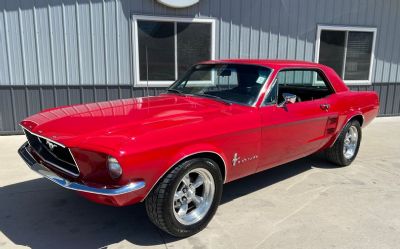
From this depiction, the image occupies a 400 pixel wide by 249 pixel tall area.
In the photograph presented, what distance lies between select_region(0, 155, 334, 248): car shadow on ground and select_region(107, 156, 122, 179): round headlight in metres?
0.83

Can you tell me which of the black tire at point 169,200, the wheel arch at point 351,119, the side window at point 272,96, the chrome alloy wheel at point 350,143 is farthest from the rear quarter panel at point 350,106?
the black tire at point 169,200

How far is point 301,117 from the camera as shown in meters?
4.20

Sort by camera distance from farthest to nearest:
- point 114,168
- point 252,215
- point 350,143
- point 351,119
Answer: point 350,143, point 351,119, point 252,215, point 114,168

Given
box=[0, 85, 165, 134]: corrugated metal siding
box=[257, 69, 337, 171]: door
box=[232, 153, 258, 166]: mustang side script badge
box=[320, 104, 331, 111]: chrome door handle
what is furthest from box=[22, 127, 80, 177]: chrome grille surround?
box=[0, 85, 165, 134]: corrugated metal siding

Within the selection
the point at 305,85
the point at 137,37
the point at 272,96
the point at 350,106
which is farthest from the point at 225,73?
the point at 137,37

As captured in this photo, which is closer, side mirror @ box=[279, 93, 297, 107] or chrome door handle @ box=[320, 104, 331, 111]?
side mirror @ box=[279, 93, 297, 107]

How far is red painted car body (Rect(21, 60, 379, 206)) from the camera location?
2.74 m

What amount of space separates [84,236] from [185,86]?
228cm

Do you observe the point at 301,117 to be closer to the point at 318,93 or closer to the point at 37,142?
the point at 318,93

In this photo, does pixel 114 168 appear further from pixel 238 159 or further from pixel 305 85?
pixel 305 85

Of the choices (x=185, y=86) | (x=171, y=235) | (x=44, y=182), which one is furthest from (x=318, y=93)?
(x=44, y=182)

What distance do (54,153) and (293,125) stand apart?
266cm

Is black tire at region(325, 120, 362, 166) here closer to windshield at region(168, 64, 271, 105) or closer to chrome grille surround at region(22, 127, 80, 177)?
windshield at region(168, 64, 271, 105)

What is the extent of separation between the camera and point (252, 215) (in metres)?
3.70
